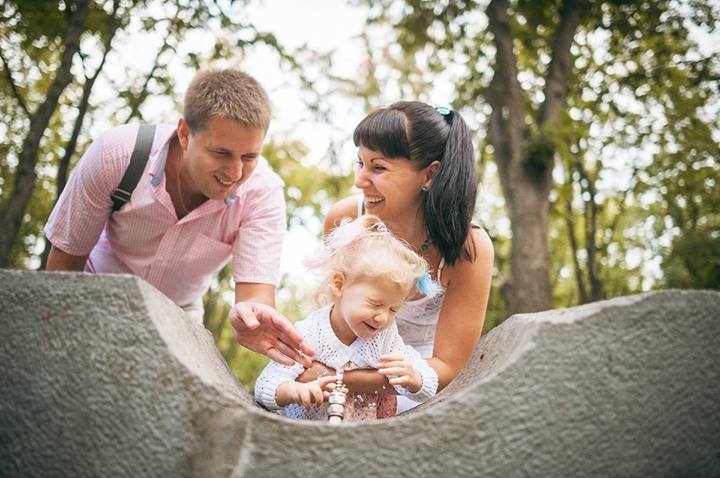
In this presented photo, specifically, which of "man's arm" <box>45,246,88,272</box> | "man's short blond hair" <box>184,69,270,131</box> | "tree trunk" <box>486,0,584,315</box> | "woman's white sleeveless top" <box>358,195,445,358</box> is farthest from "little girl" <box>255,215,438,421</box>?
"tree trunk" <box>486,0,584,315</box>

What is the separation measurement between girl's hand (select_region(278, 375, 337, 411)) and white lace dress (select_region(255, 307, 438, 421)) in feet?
0.41

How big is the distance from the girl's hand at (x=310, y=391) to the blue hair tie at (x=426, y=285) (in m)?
0.67

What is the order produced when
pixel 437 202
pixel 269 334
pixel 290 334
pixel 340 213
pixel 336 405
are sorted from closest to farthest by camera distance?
pixel 336 405 < pixel 290 334 < pixel 269 334 < pixel 437 202 < pixel 340 213

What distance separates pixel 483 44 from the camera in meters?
7.76

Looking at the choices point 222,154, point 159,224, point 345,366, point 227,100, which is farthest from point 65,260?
point 345,366

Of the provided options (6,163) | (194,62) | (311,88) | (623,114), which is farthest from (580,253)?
(6,163)

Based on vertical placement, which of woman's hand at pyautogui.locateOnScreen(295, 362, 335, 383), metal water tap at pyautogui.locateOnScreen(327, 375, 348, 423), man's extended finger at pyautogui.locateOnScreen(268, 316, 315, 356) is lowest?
metal water tap at pyautogui.locateOnScreen(327, 375, 348, 423)

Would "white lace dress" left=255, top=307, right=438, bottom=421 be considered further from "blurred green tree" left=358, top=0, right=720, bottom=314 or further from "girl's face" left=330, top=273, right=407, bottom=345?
"blurred green tree" left=358, top=0, right=720, bottom=314

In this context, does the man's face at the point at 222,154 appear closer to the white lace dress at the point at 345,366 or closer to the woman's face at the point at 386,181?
the woman's face at the point at 386,181

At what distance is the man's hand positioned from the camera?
271 cm

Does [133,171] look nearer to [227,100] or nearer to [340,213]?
[227,100]

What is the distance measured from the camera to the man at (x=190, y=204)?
3.18 meters

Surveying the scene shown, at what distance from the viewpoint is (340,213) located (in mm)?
3590

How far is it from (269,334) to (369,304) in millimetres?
414
